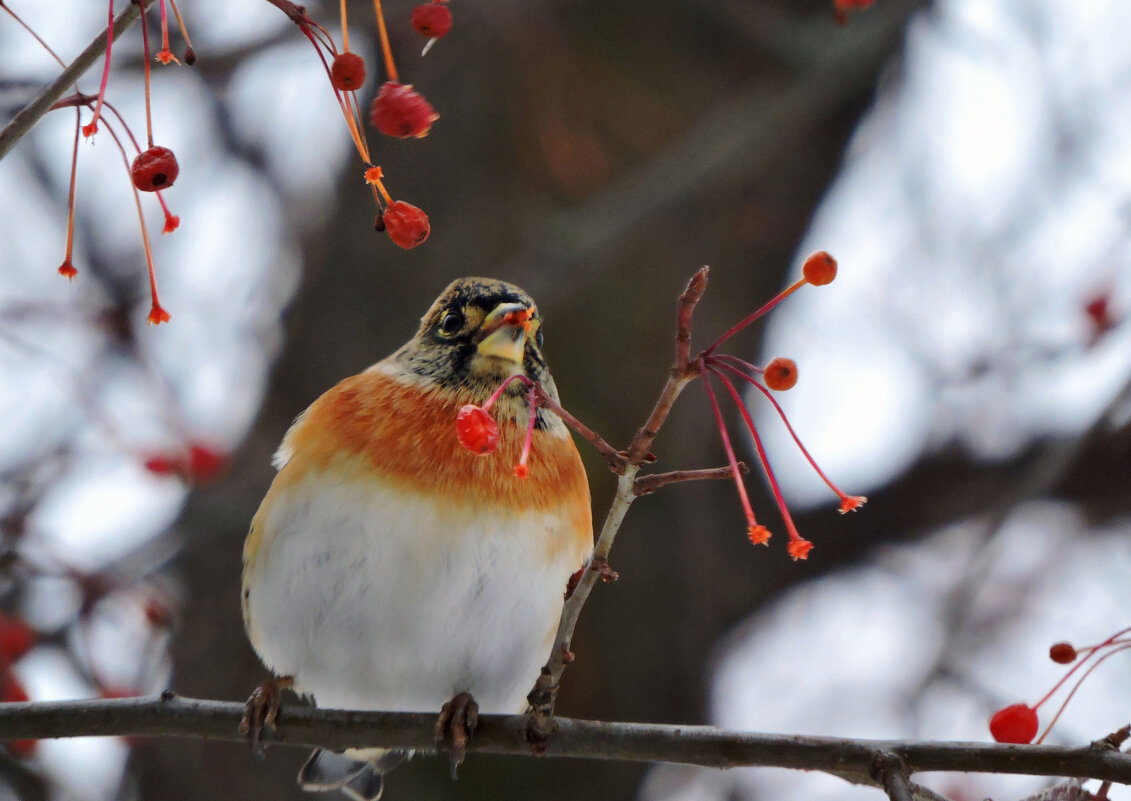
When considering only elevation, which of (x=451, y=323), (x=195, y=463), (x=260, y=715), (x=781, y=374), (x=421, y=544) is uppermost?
(x=781, y=374)

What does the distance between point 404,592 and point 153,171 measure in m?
1.24

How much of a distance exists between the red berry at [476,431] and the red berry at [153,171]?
65 cm

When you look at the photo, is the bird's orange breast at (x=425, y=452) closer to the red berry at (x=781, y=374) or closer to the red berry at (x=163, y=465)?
the red berry at (x=163, y=465)

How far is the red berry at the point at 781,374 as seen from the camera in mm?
1779

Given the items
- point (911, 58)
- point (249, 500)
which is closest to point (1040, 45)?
point (911, 58)

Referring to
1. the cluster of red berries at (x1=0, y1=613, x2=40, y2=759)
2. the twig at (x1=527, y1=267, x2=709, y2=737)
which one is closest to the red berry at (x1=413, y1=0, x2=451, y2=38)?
the twig at (x1=527, y1=267, x2=709, y2=737)

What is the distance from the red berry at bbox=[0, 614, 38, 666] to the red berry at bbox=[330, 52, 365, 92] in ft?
6.84

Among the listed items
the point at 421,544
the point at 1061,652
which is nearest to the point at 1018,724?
the point at 1061,652

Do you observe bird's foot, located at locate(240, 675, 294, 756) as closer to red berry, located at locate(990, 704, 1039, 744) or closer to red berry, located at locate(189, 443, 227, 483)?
red berry, located at locate(189, 443, 227, 483)

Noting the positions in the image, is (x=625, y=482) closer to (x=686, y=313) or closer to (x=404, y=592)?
(x=686, y=313)

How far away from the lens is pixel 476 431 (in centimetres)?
197

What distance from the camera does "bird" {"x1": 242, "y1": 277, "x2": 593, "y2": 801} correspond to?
9.36 ft

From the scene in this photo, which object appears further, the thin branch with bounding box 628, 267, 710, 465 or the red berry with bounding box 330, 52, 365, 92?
the red berry with bounding box 330, 52, 365, 92

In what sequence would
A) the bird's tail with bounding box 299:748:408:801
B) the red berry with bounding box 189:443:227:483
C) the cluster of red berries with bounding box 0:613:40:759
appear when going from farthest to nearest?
the red berry with bounding box 189:443:227:483 → the bird's tail with bounding box 299:748:408:801 → the cluster of red berries with bounding box 0:613:40:759
